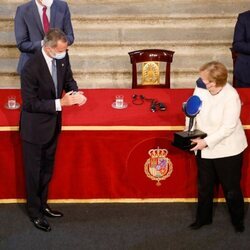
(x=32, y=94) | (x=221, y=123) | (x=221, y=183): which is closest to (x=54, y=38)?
(x=32, y=94)

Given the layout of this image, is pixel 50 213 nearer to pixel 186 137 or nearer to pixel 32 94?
pixel 32 94

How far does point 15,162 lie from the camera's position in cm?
491

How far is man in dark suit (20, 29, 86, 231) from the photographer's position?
424 centimetres

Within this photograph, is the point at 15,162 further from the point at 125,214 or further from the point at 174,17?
the point at 174,17

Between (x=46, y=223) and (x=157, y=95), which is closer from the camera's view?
(x=46, y=223)

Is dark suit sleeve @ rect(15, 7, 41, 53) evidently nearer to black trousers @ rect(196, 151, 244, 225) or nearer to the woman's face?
the woman's face

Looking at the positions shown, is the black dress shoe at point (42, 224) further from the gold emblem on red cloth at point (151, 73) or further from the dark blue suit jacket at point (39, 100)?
the gold emblem on red cloth at point (151, 73)

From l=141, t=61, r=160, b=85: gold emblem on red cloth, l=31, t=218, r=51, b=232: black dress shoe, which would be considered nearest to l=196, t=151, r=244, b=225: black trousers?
l=31, t=218, r=51, b=232: black dress shoe

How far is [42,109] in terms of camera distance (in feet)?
14.0

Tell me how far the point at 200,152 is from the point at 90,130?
1.02 meters

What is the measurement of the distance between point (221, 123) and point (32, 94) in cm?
155

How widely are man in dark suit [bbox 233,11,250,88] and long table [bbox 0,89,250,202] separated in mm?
1060

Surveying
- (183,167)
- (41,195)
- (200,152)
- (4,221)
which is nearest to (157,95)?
(183,167)

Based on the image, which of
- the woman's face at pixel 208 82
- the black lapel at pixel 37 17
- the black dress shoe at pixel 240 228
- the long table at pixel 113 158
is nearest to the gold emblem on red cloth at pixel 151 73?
the long table at pixel 113 158
